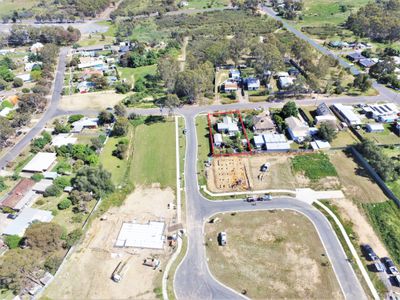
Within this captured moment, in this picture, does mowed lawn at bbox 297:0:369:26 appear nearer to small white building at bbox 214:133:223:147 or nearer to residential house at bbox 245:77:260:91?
residential house at bbox 245:77:260:91

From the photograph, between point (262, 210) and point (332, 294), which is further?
point (262, 210)

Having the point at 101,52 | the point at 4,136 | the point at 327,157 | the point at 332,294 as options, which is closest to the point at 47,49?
the point at 101,52

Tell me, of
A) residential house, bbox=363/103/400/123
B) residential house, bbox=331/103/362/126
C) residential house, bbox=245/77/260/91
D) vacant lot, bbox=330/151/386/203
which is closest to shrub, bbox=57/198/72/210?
vacant lot, bbox=330/151/386/203

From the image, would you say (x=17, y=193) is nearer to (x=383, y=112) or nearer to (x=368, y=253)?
(x=368, y=253)

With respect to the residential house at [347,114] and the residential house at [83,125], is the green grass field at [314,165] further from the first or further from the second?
the residential house at [83,125]

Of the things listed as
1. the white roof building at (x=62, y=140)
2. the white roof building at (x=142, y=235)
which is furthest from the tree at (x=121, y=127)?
the white roof building at (x=142, y=235)

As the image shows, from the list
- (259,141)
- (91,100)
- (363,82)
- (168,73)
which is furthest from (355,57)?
(91,100)

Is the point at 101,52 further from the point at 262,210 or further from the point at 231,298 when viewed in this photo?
the point at 231,298
